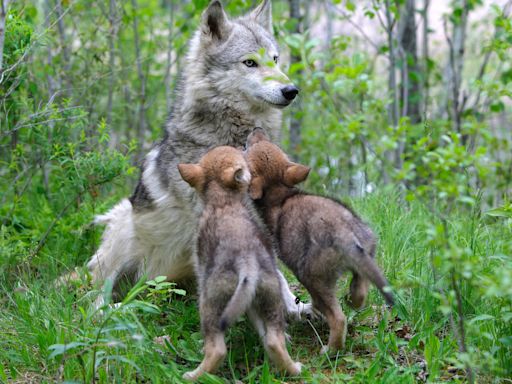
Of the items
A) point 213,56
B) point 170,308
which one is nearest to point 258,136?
point 213,56

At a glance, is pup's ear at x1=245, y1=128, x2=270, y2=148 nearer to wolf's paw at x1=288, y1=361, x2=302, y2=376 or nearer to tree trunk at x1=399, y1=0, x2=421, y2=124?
wolf's paw at x1=288, y1=361, x2=302, y2=376

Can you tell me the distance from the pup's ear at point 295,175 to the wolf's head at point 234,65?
34.2 inches

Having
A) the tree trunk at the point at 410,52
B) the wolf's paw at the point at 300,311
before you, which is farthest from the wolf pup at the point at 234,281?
the tree trunk at the point at 410,52

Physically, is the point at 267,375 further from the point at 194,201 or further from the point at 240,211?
the point at 194,201

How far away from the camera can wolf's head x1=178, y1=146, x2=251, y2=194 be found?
351 centimetres

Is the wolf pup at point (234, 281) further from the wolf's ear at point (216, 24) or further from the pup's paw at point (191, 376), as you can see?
the wolf's ear at point (216, 24)

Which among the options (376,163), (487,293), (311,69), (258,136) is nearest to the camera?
(487,293)

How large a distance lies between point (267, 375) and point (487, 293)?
113cm

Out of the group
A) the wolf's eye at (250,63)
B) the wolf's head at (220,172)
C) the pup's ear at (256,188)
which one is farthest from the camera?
the wolf's eye at (250,63)

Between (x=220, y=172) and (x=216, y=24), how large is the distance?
169cm

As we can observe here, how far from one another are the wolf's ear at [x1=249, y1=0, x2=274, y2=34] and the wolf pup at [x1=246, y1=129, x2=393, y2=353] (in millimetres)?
1972

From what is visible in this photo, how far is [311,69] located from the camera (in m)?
6.24

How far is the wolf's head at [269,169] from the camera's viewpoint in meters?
3.68

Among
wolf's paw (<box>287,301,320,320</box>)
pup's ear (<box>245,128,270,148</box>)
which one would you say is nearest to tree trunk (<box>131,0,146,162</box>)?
pup's ear (<box>245,128,270,148</box>)
